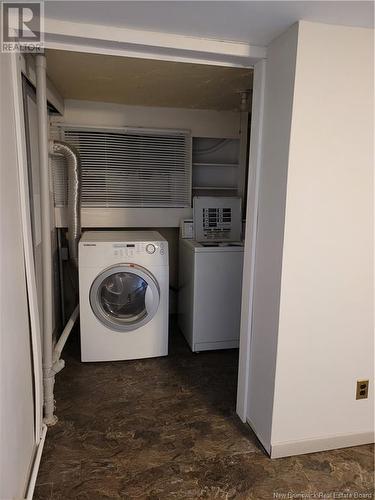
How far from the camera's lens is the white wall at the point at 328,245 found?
5.26ft

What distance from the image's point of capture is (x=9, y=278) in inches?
53.5

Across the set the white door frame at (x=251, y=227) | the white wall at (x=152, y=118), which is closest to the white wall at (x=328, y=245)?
the white door frame at (x=251, y=227)

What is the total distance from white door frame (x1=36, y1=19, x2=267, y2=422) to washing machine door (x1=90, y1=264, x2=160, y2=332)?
0.96m

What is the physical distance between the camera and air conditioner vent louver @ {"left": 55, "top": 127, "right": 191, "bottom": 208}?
10.9ft

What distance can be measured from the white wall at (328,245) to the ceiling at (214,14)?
9cm

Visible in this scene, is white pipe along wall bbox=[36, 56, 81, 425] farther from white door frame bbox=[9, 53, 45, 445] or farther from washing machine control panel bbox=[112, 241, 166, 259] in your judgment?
washing machine control panel bbox=[112, 241, 166, 259]

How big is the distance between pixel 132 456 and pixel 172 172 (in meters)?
2.47

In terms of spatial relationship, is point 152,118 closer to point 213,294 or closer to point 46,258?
point 213,294

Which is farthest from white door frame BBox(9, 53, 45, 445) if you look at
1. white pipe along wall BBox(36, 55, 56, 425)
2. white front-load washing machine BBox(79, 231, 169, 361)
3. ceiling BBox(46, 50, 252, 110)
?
white front-load washing machine BBox(79, 231, 169, 361)

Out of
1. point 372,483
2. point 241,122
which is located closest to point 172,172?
point 241,122

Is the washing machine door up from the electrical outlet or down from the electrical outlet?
up

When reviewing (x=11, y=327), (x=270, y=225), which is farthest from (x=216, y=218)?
(x=11, y=327)

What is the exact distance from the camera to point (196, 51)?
5.64 feet

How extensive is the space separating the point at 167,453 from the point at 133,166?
8.01 ft
